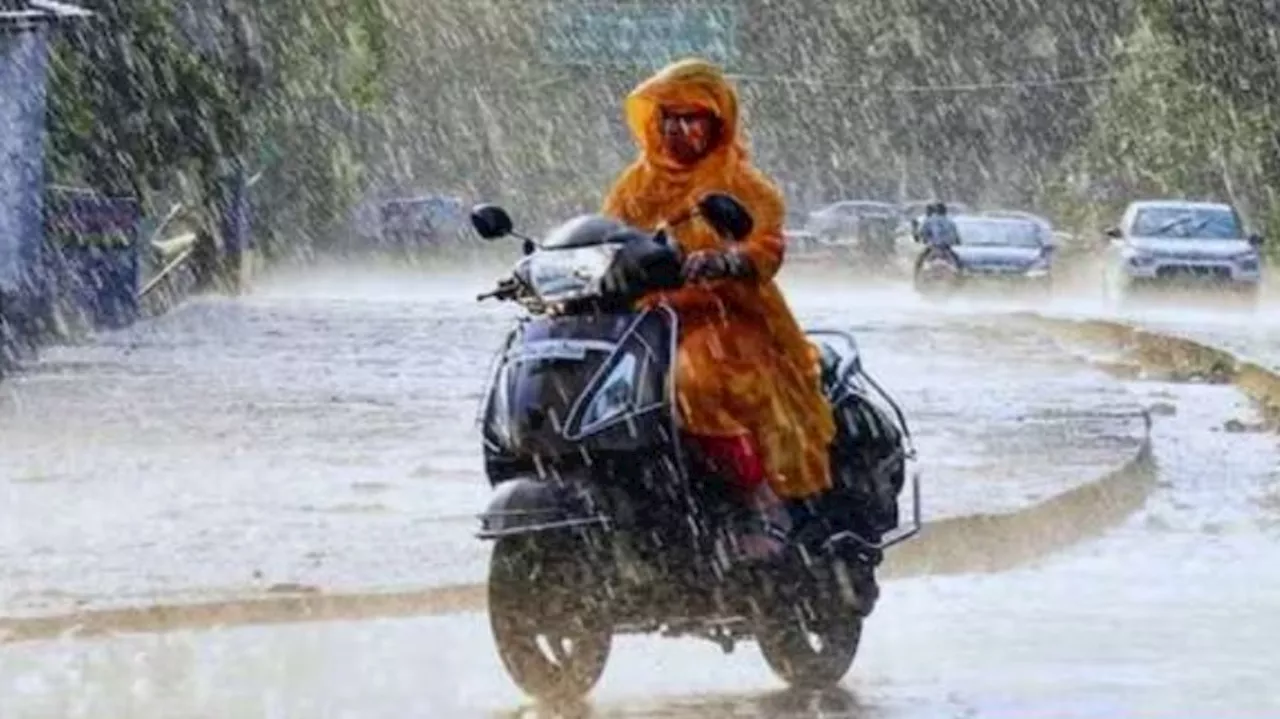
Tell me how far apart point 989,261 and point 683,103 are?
35.7 metres

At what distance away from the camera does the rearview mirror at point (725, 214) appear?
9180 millimetres

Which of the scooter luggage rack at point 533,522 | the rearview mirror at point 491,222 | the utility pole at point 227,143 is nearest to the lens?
the scooter luggage rack at point 533,522

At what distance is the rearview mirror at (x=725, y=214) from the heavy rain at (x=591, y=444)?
0.5 inches

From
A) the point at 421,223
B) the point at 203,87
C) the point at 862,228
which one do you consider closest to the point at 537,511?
the point at 203,87

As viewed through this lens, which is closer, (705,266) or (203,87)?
(705,266)

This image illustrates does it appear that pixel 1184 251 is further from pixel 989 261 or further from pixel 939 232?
pixel 939 232

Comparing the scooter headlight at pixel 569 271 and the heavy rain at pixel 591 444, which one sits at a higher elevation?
the scooter headlight at pixel 569 271

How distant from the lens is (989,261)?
45.1 m

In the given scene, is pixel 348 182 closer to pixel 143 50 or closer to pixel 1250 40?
pixel 1250 40

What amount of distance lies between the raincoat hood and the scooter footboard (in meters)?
1.21

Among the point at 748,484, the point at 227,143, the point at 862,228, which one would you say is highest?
the point at 748,484

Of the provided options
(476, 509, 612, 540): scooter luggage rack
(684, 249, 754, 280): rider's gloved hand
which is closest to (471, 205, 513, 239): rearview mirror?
(684, 249, 754, 280): rider's gloved hand

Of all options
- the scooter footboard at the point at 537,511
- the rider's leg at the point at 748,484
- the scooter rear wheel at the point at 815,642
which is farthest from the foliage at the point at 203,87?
the scooter footboard at the point at 537,511

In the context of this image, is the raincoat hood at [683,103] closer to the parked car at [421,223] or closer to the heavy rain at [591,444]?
the heavy rain at [591,444]
